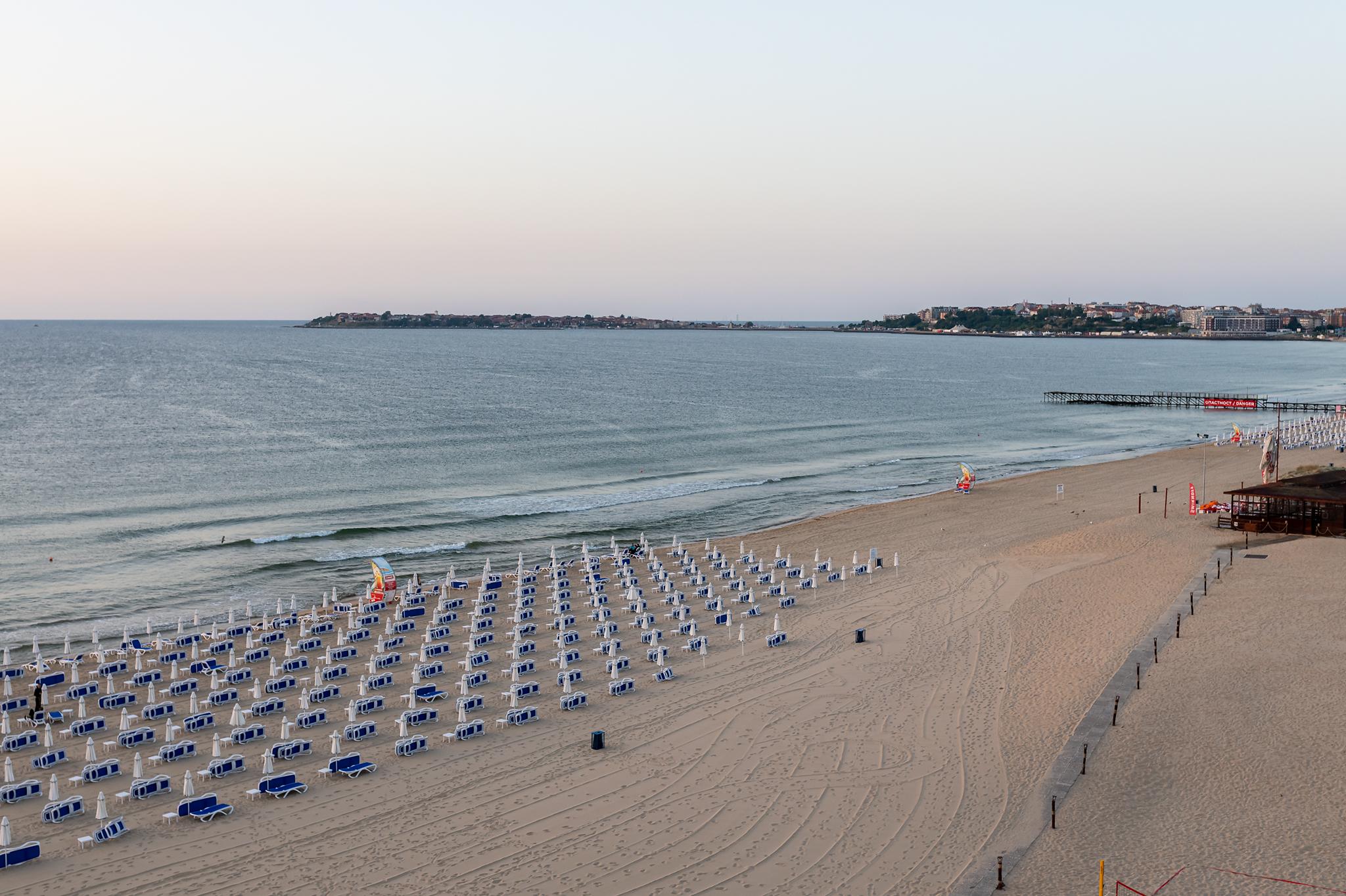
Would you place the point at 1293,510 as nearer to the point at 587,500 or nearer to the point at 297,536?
the point at 587,500

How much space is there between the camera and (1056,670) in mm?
23188

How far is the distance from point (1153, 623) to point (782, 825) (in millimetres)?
14434

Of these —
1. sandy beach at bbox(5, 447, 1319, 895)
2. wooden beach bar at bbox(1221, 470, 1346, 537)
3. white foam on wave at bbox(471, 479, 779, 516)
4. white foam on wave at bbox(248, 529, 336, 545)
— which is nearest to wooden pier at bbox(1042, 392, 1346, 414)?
wooden beach bar at bbox(1221, 470, 1346, 537)

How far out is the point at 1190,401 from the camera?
111562 mm

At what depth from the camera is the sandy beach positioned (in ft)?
48.6

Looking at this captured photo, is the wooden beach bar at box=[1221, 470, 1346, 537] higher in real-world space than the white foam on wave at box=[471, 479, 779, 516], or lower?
higher

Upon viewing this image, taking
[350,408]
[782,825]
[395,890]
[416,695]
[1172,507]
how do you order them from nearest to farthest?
[395,890] → [782,825] → [416,695] → [1172,507] → [350,408]

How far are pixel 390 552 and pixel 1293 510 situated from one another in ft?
111

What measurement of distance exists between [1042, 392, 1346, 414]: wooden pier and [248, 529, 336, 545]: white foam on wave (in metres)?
89.1

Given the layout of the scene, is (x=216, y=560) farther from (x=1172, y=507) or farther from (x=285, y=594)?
(x=1172, y=507)

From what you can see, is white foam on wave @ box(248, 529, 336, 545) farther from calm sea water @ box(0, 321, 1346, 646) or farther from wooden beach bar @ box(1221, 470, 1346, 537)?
wooden beach bar @ box(1221, 470, 1346, 537)

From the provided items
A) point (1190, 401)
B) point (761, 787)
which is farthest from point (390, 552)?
point (1190, 401)

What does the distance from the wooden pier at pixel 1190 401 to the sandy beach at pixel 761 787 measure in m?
84.1

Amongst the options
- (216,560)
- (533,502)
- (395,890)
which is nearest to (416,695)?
(395,890)
